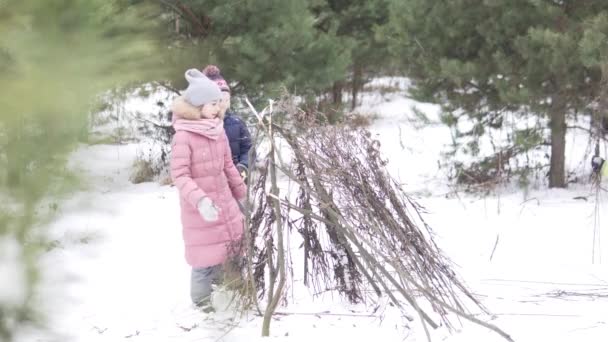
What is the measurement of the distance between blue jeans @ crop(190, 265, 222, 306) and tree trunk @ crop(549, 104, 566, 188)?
12.8 feet

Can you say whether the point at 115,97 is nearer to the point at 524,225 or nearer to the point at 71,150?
the point at 71,150

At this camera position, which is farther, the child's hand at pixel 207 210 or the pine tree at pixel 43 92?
the child's hand at pixel 207 210

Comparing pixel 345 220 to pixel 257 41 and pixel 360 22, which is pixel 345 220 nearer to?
pixel 257 41

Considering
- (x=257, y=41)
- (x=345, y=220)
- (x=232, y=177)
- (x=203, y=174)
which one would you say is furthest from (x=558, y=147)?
(x=203, y=174)

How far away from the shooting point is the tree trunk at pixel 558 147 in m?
6.10

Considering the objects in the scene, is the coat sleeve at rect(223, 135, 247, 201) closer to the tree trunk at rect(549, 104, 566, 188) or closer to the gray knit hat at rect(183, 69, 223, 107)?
the gray knit hat at rect(183, 69, 223, 107)

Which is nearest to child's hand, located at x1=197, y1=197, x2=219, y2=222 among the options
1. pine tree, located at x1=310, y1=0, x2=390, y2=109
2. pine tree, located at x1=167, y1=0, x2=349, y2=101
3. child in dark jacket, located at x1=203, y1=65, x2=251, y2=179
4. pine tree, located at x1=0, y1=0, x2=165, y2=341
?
child in dark jacket, located at x1=203, y1=65, x2=251, y2=179

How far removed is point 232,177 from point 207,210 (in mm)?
513

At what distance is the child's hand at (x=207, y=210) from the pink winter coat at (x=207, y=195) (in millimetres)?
180

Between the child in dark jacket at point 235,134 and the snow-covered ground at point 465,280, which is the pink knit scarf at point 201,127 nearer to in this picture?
the snow-covered ground at point 465,280

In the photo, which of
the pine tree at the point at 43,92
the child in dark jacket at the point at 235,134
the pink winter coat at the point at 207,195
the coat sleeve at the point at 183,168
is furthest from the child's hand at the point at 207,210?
the pine tree at the point at 43,92

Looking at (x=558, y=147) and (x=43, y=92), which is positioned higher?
(x=43, y=92)

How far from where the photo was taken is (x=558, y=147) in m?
6.43

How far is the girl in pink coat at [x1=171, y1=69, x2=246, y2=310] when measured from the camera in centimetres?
323
